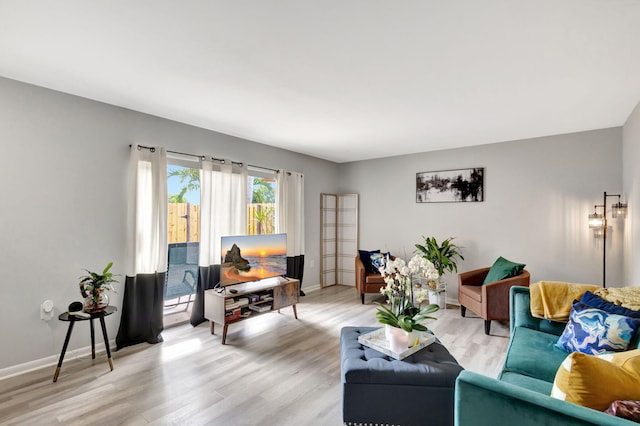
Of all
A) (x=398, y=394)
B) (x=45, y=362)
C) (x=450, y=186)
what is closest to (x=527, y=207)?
(x=450, y=186)

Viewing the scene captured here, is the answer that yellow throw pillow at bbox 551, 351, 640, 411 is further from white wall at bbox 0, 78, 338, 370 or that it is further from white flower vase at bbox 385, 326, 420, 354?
white wall at bbox 0, 78, 338, 370

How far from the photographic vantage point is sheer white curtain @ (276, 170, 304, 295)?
5.10 metres

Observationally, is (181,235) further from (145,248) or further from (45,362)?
(45,362)

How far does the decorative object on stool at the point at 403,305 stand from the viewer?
2176 mm

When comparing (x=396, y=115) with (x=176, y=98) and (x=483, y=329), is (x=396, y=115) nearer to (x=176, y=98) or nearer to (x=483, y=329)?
(x=176, y=98)

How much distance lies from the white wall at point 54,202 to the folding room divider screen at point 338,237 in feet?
11.5

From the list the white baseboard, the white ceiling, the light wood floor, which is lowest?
the light wood floor

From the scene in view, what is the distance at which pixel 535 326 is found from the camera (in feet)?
8.54

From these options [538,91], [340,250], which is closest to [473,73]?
[538,91]

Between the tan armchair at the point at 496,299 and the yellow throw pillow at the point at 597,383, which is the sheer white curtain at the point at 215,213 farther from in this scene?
the yellow throw pillow at the point at 597,383

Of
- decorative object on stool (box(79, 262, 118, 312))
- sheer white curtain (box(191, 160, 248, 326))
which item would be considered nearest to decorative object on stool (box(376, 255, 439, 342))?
sheer white curtain (box(191, 160, 248, 326))

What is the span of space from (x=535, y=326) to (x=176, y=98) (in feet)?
12.8

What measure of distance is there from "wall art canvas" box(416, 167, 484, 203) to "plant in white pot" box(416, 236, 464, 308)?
0.71 m

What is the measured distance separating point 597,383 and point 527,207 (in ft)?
12.9
